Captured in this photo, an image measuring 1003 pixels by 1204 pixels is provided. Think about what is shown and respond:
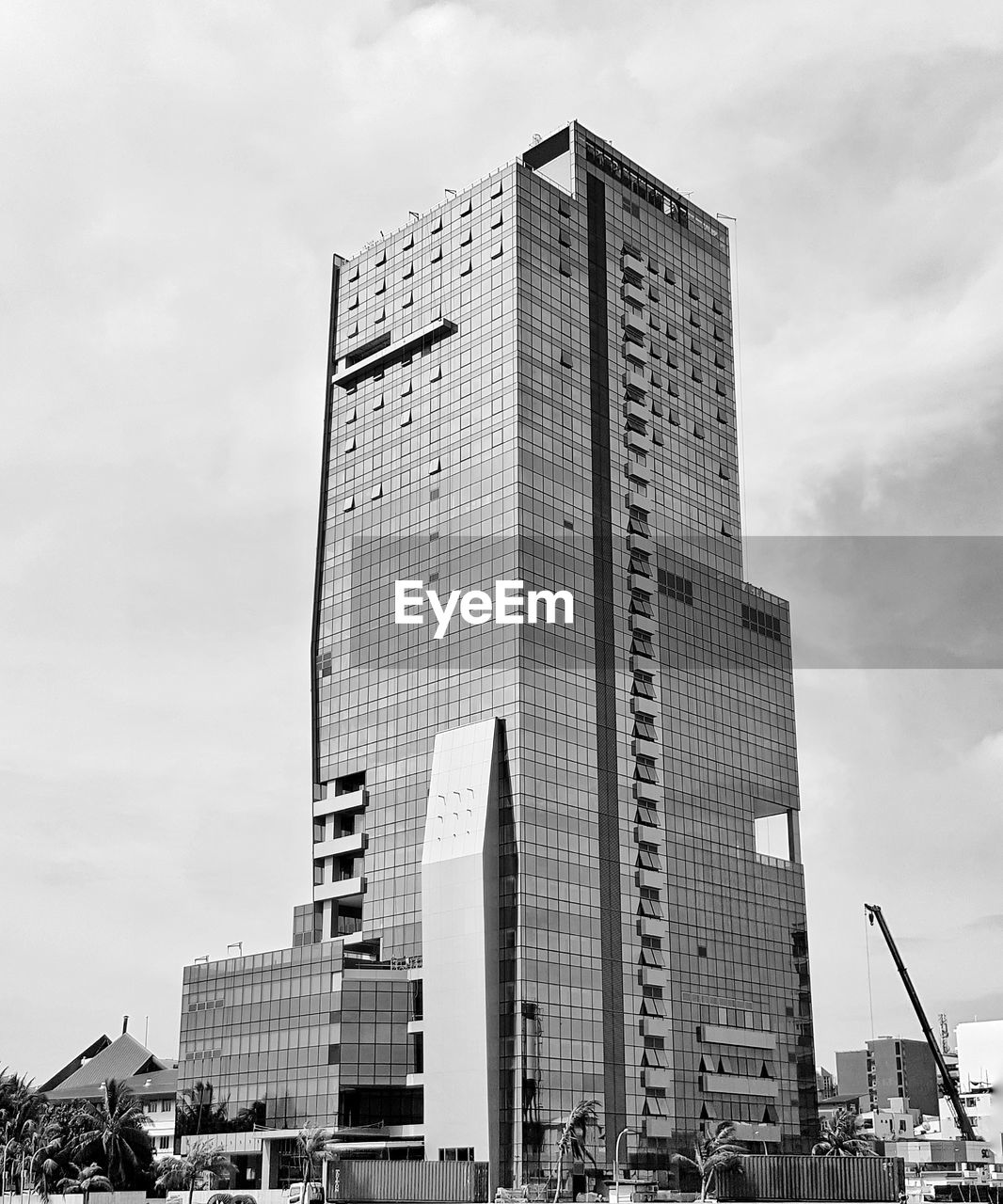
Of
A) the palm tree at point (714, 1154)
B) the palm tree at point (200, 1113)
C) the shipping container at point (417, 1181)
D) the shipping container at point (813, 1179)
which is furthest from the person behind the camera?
the palm tree at point (200, 1113)

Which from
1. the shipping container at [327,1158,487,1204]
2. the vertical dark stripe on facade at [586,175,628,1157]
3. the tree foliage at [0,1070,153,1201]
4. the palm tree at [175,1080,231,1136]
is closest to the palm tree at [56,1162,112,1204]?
the tree foliage at [0,1070,153,1201]

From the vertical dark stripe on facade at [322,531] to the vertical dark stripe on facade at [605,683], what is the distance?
32003mm

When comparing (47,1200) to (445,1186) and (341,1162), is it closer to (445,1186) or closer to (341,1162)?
(341,1162)

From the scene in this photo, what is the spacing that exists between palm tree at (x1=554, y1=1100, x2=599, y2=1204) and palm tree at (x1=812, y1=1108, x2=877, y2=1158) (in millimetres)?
60680

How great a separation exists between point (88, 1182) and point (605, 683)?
65.0 m

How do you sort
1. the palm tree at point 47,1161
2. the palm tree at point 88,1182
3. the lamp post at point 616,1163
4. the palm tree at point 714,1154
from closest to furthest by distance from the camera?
the palm tree at point 88,1182 < the palm tree at point 47,1161 < the lamp post at point 616,1163 < the palm tree at point 714,1154

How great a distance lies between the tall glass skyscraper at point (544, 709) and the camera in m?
132

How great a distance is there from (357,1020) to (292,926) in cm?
2101

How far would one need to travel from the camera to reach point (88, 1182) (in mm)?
116500

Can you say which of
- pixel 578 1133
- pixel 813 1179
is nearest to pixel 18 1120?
pixel 578 1133

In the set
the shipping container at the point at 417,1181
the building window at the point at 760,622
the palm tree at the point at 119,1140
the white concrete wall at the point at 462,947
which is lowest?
the shipping container at the point at 417,1181

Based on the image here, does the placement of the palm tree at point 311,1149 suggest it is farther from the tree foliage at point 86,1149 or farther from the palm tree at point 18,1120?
the palm tree at point 18,1120

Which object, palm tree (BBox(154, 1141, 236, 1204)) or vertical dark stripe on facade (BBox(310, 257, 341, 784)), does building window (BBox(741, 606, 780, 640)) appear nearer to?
vertical dark stripe on facade (BBox(310, 257, 341, 784))

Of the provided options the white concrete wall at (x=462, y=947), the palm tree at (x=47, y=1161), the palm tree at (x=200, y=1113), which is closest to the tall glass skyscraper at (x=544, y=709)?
the white concrete wall at (x=462, y=947)
